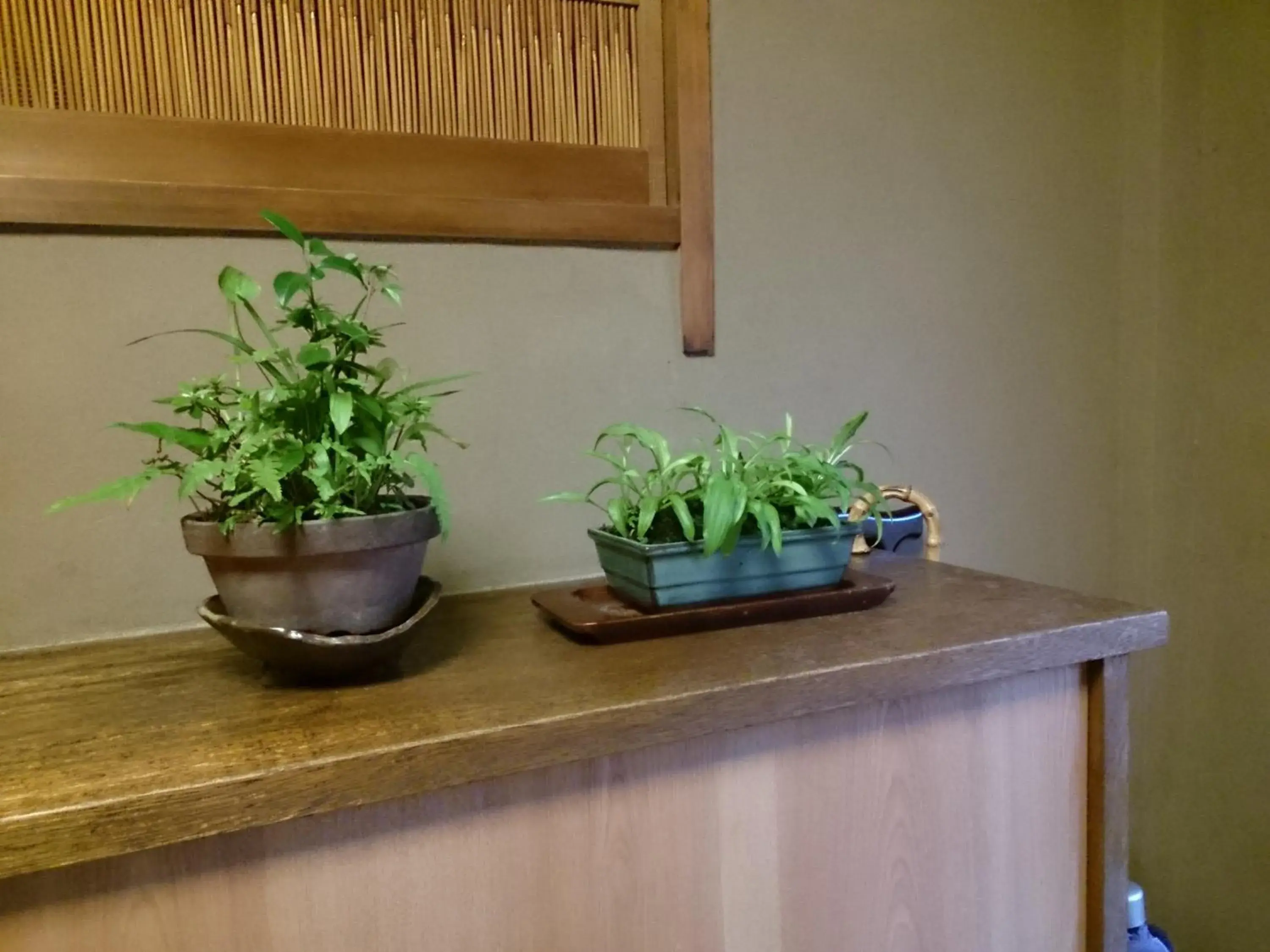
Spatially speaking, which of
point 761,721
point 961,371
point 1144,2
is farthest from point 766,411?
point 1144,2

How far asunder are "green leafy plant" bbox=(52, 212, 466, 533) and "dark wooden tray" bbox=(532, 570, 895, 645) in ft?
0.48

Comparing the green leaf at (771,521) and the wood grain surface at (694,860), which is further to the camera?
the green leaf at (771,521)

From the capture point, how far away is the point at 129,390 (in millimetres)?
795

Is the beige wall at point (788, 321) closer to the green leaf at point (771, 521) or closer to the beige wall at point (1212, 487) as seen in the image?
the beige wall at point (1212, 487)

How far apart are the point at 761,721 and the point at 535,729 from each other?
0.15m

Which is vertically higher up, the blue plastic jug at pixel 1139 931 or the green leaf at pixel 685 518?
the green leaf at pixel 685 518

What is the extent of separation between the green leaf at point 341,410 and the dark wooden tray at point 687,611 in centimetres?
23

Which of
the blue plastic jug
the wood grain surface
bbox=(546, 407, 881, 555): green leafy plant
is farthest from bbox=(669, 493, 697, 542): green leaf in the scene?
the blue plastic jug

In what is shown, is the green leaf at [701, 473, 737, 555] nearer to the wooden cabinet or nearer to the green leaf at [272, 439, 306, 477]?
the wooden cabinet

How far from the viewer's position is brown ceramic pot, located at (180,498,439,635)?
0.54 metres

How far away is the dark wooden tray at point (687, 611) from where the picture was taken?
26.1 inches

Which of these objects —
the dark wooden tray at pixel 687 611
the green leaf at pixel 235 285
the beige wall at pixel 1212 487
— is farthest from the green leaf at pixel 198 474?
the beige wall at pixel 1212 487

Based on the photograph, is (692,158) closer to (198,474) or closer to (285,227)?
(285,227)

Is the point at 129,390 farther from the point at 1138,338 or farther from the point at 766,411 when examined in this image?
the point at 1138,338
